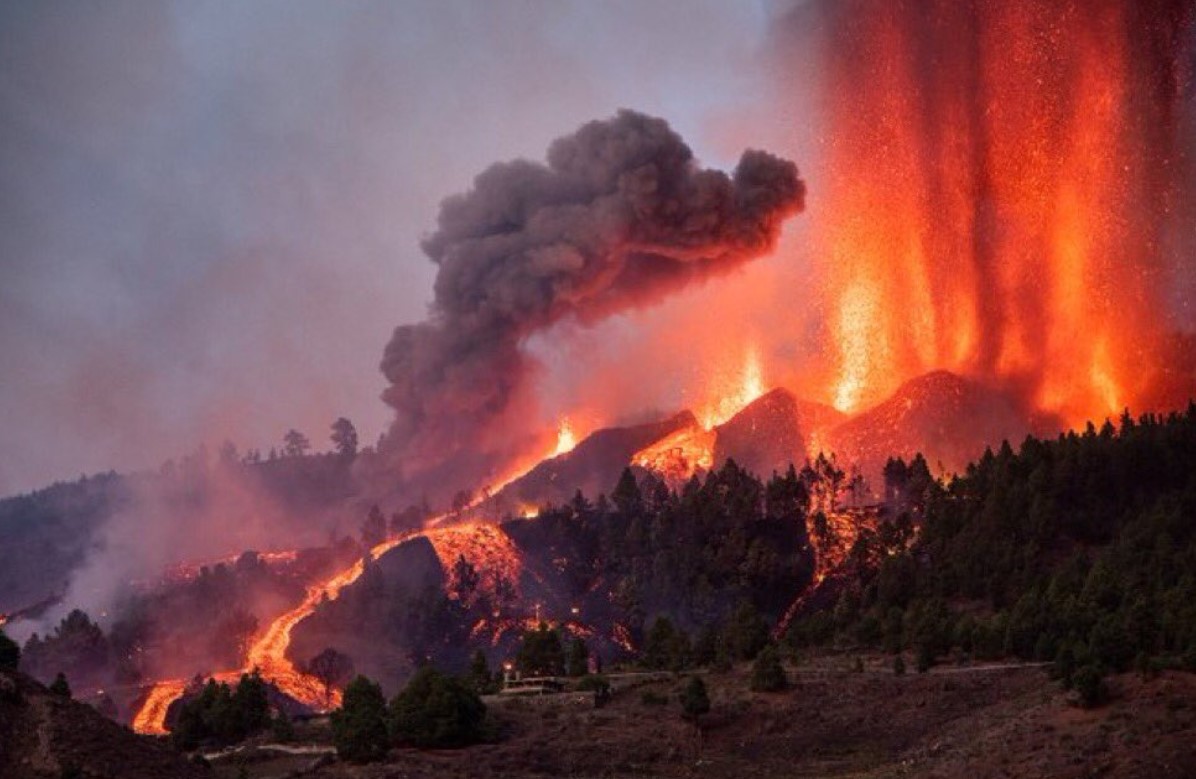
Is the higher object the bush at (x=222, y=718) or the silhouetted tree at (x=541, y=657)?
the silhouetted tree at (x=541, y=657)

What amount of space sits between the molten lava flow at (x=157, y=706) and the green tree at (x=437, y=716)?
3831 cm

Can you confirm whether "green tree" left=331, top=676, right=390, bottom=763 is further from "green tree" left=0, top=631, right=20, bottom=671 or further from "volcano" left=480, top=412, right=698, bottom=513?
"volcano" left=480, top=412, right=698, bottom=513

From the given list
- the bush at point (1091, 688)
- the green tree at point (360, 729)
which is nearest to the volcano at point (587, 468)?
the green tree at point (360, 729)

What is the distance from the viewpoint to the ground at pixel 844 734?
53.7 m

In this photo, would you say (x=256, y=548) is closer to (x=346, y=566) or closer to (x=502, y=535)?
(x=346, y=566)

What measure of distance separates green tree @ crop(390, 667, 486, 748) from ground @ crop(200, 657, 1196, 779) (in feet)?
4.96

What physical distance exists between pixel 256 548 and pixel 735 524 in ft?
307

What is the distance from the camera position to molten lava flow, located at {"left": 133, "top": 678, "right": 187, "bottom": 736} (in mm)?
101688

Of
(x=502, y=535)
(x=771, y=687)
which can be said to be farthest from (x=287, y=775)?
(x=502, y=535)

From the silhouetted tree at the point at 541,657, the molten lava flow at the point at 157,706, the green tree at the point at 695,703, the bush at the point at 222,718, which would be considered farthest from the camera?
the molten lava flow at the point at 157,706

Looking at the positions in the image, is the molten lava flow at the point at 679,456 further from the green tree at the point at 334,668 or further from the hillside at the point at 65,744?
the hillside at the point at 65,744

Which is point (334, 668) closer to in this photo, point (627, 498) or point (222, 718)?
point (627, 498)

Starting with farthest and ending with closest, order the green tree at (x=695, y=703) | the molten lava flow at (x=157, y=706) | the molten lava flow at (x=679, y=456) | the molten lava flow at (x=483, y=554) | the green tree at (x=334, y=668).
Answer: the molten lava flow at (x=679, y=456) → the molten lava flow at (x=483, y=554) → the green tree at (x=334, y=668) → the molten lava flow at (x=157, y=706) → the green tree at (x=695, y=703)

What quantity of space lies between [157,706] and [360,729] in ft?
173
